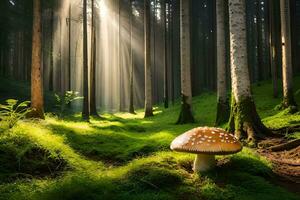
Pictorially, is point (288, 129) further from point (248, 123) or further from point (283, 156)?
point (283, 156)

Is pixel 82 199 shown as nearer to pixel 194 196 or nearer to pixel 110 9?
pixel 194 196

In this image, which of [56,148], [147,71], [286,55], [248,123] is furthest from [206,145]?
[147,71]

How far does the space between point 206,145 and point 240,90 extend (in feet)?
14.3

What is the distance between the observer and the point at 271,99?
21766 mm

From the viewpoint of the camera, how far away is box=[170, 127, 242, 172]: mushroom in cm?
557

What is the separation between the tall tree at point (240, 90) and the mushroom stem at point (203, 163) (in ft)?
10.2

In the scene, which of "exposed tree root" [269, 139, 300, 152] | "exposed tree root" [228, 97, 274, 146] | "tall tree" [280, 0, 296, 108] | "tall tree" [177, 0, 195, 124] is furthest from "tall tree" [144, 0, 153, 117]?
"exposed tree root" [269, 139, 300, 152]

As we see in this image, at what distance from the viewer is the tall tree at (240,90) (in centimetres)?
927

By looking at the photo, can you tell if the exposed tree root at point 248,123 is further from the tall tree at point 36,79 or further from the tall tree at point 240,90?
the tall tree at point 36,79

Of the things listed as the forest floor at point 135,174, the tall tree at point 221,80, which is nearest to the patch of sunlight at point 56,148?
the forest floor at point 135,174

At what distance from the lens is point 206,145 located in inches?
221

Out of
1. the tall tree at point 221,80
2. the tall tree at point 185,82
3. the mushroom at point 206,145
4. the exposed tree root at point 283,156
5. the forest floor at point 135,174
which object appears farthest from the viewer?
the tall tree at point 185,82

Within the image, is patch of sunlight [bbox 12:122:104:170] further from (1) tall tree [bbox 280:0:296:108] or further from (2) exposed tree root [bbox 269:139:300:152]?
(1) tall tree [bbox 280:0:296:108]

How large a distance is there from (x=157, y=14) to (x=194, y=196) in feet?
176
